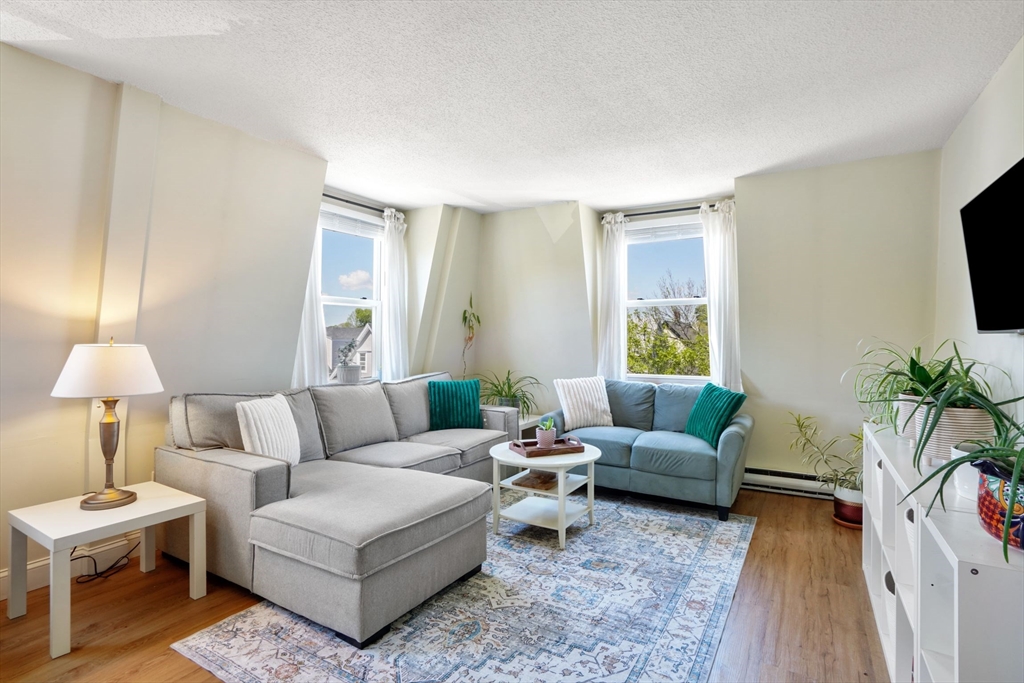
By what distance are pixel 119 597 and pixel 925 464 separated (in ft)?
11.6

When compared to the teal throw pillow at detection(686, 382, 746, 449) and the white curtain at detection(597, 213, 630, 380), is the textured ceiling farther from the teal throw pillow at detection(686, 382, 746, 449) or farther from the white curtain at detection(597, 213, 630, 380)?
the teal throw pillow at detection(686, 382, 746, 449)

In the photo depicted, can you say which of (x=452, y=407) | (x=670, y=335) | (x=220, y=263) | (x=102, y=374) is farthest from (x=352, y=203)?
(x=670, y=335)

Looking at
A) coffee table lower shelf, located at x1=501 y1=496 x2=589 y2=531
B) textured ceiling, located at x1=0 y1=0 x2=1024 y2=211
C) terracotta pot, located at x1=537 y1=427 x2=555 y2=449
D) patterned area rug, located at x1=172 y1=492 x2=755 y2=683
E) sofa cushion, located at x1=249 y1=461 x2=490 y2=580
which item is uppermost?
textured ceiling, located at x1=0 y1=0 x2=1024 y2=211

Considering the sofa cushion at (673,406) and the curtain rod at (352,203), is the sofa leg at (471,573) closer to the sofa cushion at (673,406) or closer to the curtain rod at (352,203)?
the sofa cushion at (673,406)

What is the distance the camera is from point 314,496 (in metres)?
2.50

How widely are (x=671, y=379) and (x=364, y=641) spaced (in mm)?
3697

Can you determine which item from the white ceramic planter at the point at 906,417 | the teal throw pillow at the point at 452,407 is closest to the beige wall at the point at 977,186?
the white ceramic planter at the point at 906,417

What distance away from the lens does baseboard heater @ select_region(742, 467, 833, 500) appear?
159 inches

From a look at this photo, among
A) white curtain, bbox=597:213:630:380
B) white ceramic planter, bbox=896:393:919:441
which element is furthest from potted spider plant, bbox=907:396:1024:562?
white curtain, bbox=597:213:630:380

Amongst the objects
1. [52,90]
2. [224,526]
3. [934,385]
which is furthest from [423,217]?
[934,385]

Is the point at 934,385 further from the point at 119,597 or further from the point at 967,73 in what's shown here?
the point at 119,597

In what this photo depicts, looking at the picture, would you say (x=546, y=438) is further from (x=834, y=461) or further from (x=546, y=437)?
(x=834, y=461)

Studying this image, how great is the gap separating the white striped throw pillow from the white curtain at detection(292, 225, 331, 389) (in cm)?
92

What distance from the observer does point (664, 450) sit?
3.78 meters
